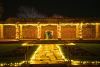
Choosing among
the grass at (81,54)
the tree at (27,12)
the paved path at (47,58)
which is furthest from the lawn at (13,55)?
the tree at (27,12)

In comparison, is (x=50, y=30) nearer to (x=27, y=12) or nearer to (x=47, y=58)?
(x=27, y=12)

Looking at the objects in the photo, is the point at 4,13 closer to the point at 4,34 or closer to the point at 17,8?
the point at 17,8

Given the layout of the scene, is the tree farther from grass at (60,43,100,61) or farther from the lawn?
grass at (60,43,100,61)

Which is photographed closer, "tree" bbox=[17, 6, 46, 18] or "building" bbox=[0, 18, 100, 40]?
"building" bbox=[0, 18, 100, 40]

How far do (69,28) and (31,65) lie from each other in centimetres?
2355

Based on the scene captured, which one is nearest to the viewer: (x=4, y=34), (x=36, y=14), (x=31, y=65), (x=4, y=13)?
(x=31, y=65)

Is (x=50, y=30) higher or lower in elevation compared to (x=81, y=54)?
higher

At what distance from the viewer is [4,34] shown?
120 ft

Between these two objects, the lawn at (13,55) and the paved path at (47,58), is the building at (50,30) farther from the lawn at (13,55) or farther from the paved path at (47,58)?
the paved path at (47,58)

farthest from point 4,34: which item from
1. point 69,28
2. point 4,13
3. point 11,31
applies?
point 4,13

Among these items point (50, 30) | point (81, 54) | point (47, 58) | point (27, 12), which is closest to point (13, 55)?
point (47, 58)

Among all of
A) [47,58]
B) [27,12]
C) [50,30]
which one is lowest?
[47,58]

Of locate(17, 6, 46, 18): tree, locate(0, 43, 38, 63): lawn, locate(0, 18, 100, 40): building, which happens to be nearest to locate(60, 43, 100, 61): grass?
locate(0, 43, 38, 63): lawn

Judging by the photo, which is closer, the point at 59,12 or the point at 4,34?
the point at 4,34
